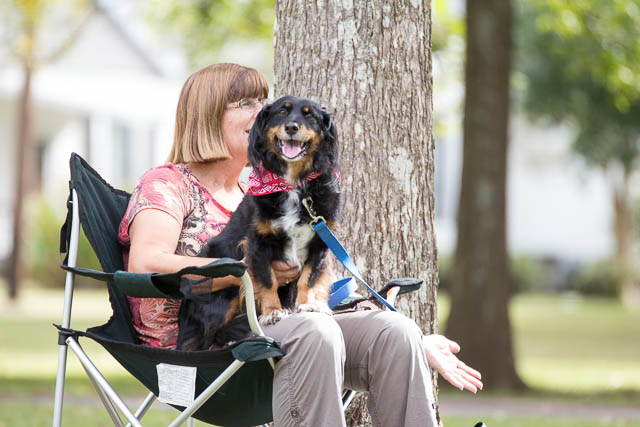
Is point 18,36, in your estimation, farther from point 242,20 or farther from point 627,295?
point 627,295

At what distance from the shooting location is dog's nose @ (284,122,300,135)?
2664 mm

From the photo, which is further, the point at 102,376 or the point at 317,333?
the point at 102,376

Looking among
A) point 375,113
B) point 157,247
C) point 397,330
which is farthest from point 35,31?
point 397,330

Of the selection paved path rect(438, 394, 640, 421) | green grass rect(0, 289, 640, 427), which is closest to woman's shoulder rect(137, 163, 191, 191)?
green grass rect(0, 289, 640, 427)

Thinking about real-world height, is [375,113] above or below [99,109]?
below

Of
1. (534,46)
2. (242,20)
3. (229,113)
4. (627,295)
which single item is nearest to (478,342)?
(229,113)

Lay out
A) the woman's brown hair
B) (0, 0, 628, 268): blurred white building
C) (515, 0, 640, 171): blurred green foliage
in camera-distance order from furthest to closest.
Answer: (0, 0, 628, 268): blurred white building < (515, 0, 640, 171): blurred green foliage < the woman's brown hair

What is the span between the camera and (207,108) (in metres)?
3.01

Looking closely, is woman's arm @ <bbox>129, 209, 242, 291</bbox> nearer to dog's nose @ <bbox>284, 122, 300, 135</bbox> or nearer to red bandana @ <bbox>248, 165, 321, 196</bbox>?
red bandana @ <bbox>248, 165, 321, 196</bbox>

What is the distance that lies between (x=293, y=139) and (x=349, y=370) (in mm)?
687

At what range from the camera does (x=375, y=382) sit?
8.50 feet

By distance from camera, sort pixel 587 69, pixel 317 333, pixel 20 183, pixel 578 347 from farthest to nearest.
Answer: pixel 20 183 → pixel 578 347 → pixel 587 69 → pixel 317 333

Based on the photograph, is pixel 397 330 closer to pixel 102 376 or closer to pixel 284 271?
pixel 284 271

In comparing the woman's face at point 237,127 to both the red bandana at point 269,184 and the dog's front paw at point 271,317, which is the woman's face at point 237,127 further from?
the dog's front paw at point 271,317
